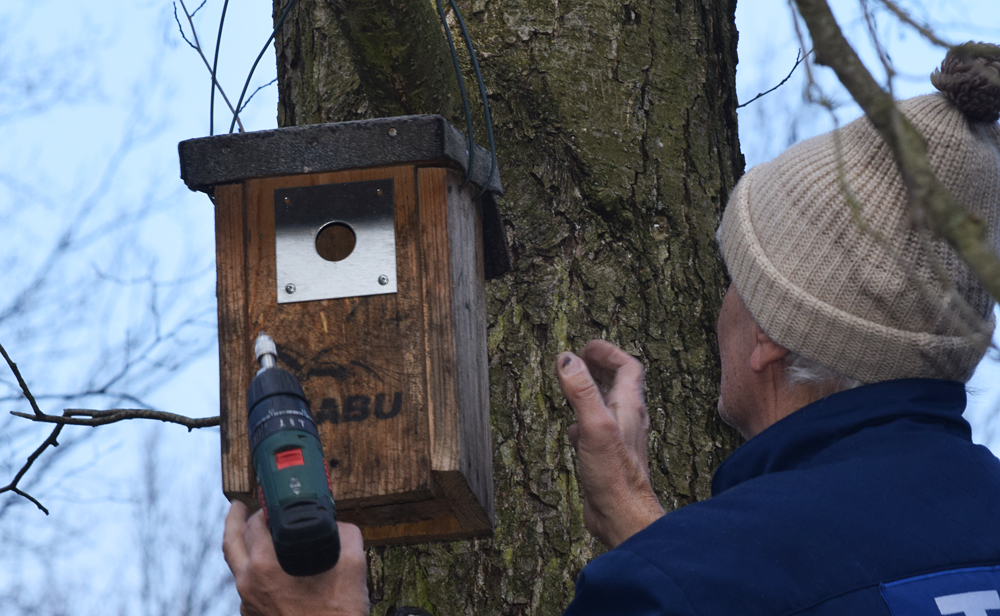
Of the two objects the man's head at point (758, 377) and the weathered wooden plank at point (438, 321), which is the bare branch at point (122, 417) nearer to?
the weathered wooden plank at point (438, 321)

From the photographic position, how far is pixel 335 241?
1.85 metres

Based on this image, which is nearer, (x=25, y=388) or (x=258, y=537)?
(x=258, y=537)

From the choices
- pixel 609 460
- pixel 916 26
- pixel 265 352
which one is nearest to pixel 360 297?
pixel 265 352

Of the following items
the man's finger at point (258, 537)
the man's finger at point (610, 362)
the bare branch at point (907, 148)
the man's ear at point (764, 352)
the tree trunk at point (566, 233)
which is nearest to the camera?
the bare branch at point (907, 148)

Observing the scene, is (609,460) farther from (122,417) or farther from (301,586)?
(122,417)

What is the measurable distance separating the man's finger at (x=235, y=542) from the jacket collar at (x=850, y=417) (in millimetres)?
804

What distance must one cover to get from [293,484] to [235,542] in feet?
0.75

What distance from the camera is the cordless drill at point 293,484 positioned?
1394mm

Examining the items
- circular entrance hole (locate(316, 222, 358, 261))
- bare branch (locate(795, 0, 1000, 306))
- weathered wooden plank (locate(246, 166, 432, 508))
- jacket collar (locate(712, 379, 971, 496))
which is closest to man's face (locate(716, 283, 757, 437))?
jacket collar (locate(712, 379, 971, 496))

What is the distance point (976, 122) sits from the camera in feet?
5.44

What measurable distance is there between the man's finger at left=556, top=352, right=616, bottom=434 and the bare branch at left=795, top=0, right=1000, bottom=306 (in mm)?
934

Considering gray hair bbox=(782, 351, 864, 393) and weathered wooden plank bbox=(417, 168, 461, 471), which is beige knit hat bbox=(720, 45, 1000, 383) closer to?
gray hair bbox=(782, 351, 864, 393)

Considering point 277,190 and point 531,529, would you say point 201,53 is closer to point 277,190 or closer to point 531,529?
point 277,190

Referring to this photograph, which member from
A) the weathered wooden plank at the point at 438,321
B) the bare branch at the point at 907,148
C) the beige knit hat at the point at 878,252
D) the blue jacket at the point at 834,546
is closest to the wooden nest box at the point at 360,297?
the weathered wooden plank at the point at 438,321
